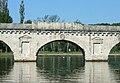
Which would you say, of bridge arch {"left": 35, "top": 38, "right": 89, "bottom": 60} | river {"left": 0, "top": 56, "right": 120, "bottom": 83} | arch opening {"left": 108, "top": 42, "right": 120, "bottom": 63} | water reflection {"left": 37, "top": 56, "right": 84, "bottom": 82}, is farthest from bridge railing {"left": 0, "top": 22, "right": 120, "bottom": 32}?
river {"left": 0, "top": 56, "right": 120, "bottom": 83}

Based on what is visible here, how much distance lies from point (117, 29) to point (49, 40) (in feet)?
25.7

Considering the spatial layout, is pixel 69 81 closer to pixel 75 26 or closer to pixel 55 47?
pixel 75 26

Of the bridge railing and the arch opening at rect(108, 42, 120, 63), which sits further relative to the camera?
the arch opening at rect(108, 42, 120, 63)

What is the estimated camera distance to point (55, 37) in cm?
4391

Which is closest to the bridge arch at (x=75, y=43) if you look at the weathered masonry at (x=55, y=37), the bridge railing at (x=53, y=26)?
the weathered masonry at (x=55, y=37)

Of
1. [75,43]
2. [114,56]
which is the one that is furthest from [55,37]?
[114,56]

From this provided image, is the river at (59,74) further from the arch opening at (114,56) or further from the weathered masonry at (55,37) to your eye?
the arch opening at (114,56)

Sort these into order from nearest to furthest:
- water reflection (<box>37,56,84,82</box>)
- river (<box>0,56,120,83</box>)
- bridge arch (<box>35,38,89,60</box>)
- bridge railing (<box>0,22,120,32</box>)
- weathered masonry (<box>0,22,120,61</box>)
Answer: river (<box>0,56,120,83</box>) < water reflection (<box>37,56,84,82</box>) < bridge railing (<box>0,22,120,32</box>) < weathered masonry (<box>0,22,120,61</box>) < bridge arch (<box>35,38,89,60</box>)

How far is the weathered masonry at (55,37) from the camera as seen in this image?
4319cm

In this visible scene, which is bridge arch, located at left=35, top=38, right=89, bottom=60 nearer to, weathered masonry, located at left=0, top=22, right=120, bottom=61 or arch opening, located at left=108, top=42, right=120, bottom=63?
weathered masonry, located at left=0, top=22, right=120, bottom=61

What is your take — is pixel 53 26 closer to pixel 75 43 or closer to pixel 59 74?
pixel 75 43

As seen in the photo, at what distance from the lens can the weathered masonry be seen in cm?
4319

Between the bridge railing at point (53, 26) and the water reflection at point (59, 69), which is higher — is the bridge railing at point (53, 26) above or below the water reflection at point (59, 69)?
above

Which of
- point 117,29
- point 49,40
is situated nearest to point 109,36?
point 117,29
